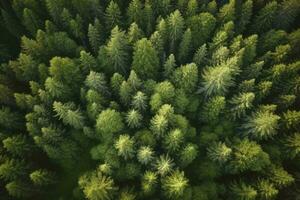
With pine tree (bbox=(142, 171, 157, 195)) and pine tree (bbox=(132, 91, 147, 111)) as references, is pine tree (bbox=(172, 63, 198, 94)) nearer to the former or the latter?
pine tree (bbox=(132, 91, 147, 111))

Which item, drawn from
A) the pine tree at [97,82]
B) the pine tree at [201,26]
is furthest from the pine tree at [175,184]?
the pine tree at [201,26]

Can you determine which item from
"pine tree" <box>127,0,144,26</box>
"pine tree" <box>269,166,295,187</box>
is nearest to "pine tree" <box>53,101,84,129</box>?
"pine tree" <box>127,0,144,26</box>

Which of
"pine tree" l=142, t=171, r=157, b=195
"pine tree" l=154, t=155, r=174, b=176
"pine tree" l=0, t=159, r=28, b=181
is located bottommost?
"pine tree" l=142, t=171, r=157, b=195

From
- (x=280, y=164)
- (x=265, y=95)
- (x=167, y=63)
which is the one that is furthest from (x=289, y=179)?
(x=167, y=63)

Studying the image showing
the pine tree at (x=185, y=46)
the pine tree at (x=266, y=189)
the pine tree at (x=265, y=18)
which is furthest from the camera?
the pine tree at (x=265, y=18)

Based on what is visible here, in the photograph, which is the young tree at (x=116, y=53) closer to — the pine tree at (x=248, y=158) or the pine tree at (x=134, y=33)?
the pine tree at (x=134, y=33)

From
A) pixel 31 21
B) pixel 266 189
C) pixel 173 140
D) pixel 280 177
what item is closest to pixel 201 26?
pixel 173 140
